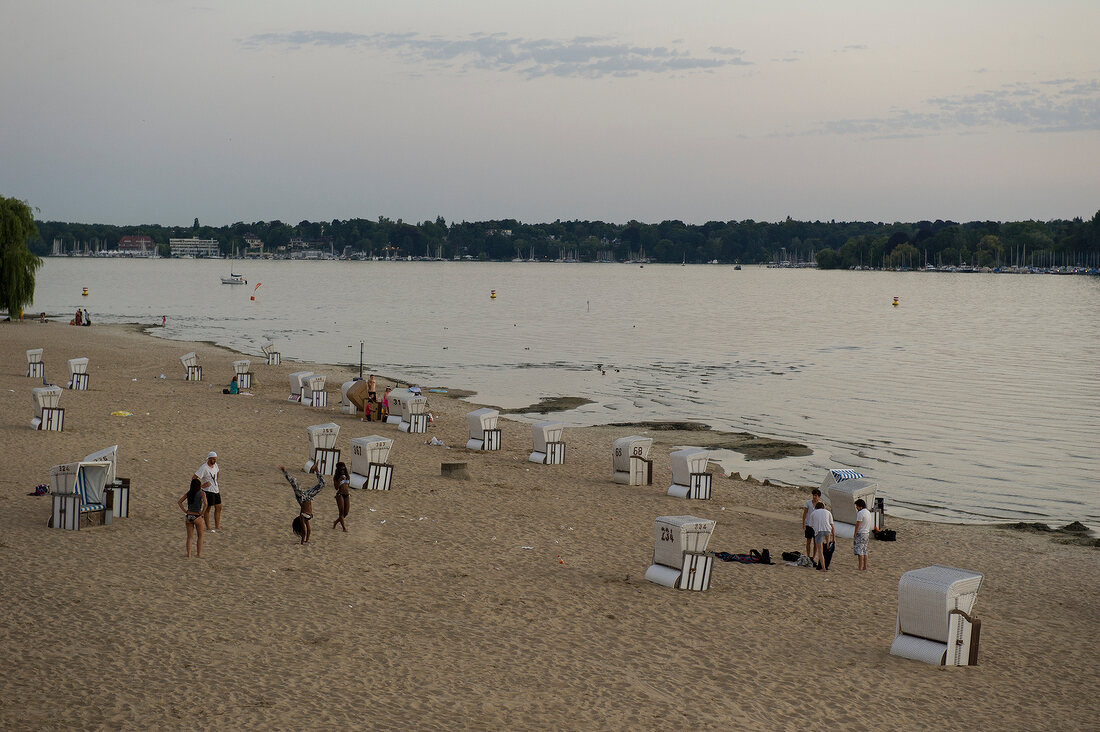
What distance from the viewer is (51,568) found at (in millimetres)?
15102

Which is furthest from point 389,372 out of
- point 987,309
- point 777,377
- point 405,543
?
point 987,309

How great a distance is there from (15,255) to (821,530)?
61.6m

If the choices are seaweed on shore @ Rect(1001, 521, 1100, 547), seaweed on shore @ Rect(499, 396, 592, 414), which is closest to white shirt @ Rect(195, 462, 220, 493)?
seaweed on shore @ Rect(1001, 521, 1100, 547)

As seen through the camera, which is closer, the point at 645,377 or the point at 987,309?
the point at 645,377

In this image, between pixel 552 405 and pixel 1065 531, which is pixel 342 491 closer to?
pixel 1065 531

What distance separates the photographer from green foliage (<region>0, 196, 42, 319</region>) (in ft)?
212

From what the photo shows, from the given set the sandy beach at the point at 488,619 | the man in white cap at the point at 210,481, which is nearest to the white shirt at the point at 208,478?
the man in white cap at the point at 210,481

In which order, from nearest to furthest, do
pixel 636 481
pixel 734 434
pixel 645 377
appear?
pixel 636 481
pixel 734 434
pixel 645 377

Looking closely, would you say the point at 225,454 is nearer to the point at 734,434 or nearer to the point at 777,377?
the point at 734,434

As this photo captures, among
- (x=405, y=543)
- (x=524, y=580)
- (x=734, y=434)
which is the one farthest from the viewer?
(x=734, y=434)

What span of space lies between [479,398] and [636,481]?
65.0 ft

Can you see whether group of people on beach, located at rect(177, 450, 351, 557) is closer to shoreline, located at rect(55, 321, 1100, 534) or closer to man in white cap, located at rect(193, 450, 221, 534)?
man in white cap, located at rect(193, 450, 221, 534)

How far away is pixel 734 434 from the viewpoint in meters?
34.5

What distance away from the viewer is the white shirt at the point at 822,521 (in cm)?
1770
